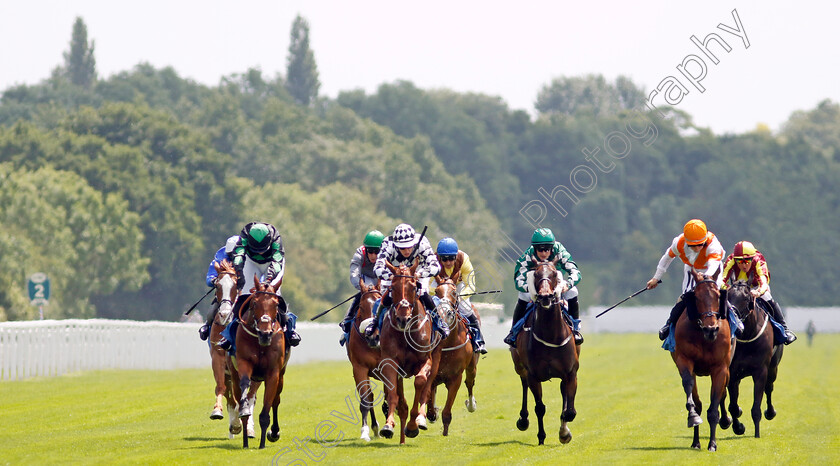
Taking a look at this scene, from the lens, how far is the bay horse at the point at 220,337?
614 inches

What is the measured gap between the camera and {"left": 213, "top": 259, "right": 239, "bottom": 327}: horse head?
50.6 feet

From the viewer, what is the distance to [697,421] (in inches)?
594

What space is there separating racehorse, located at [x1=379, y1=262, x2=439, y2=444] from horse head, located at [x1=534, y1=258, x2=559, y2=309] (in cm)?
139

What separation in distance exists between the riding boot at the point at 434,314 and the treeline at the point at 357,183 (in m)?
29.5

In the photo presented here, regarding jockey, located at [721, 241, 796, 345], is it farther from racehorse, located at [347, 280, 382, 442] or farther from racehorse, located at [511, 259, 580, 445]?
racehorse, located at [347, 280, 382, 442]

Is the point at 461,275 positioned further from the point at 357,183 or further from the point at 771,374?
the point at 357,183

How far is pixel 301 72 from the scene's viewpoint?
143 meters

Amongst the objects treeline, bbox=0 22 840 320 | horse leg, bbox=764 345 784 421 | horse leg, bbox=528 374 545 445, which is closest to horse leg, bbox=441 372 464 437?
horse leg, bbox=528 374 545 445

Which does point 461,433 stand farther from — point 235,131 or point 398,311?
point 235,131

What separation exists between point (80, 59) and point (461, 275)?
381 feet

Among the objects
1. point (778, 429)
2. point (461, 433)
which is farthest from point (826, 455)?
point (461, 433)

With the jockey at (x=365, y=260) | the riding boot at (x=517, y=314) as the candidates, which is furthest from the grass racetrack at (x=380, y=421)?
the jockey at (x=365, y=260)

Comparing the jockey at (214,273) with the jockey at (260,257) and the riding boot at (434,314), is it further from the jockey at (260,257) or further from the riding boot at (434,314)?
the riding boot at (434,314)

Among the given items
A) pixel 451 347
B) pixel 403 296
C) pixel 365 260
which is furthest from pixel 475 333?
pixel 403 296
